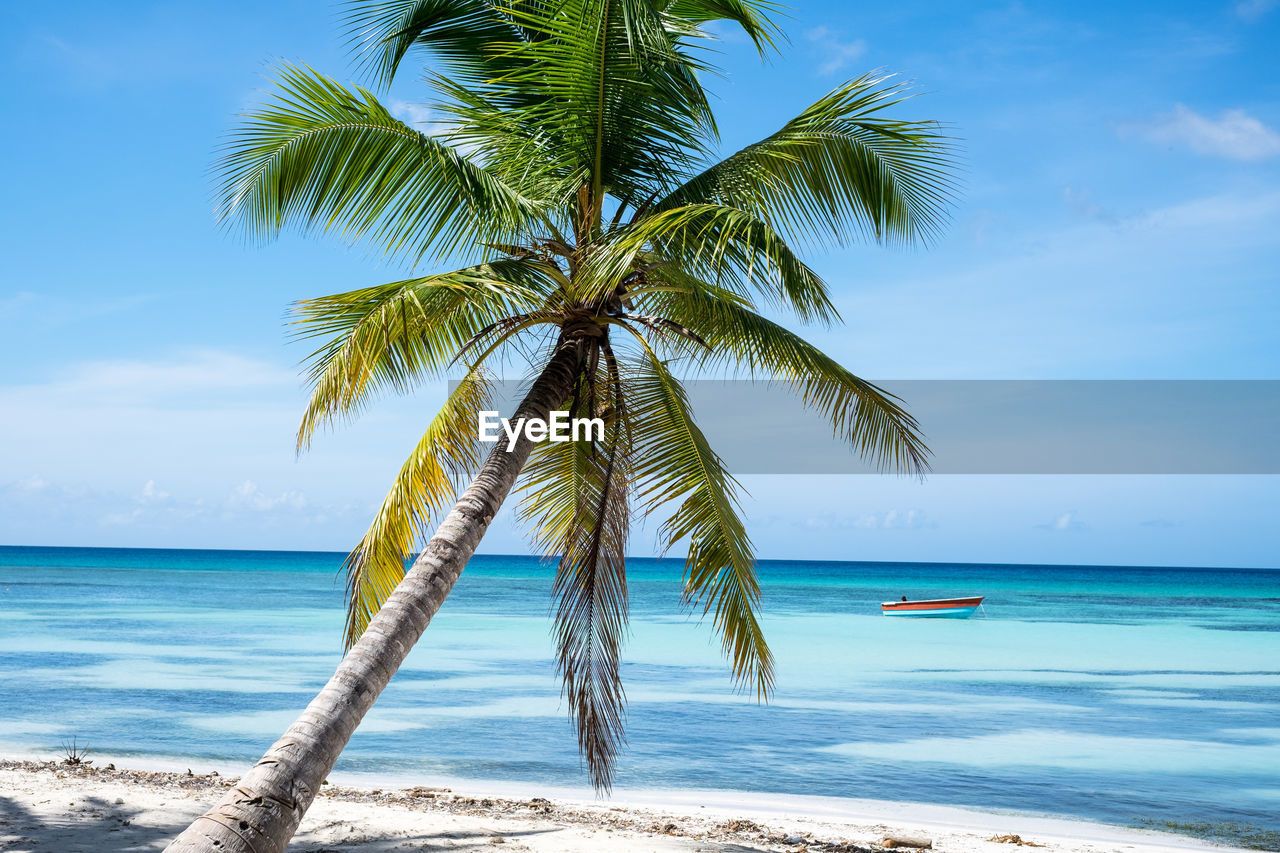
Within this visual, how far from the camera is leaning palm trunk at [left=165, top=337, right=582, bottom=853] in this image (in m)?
3.51

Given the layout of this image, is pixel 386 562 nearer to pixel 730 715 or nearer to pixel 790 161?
pixel 790 161

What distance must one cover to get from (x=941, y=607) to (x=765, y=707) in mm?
21263

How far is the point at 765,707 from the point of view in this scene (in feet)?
52.2

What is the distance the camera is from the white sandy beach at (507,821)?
6.47 meters

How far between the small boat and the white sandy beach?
2678 centimetres

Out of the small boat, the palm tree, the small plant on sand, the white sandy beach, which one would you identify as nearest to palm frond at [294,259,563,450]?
the palm tree

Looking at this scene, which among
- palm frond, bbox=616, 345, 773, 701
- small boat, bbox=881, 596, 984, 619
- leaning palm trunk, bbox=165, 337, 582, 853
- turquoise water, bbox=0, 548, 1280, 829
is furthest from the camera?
small boat, bbox=881, 596, 984, 619

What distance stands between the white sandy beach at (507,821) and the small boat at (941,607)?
26.8 meters

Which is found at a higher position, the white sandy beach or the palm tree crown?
the palm tree crown

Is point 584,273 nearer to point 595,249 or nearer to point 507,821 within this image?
point 595,249

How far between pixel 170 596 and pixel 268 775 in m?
42.0

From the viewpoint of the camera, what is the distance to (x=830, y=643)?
2700 centimetres

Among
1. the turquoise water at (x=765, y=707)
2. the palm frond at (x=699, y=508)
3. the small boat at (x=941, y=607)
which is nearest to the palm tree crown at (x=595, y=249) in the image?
the palm frond at (x=699, y=508)

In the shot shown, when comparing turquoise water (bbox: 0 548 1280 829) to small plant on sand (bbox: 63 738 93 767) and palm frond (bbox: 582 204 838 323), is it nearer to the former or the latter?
small plant on sand (bbox: 63 738 93 767)
